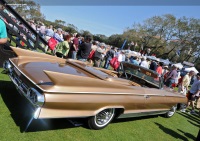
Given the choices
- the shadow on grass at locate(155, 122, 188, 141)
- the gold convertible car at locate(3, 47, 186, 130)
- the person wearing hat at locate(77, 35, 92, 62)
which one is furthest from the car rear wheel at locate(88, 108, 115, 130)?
the person wearing hat at locate(77, 35, 92, 62)

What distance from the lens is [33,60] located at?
4703 millimetres

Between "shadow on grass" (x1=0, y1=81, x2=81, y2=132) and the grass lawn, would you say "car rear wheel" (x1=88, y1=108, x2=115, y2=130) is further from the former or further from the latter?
"shadow on grass" (x1=0, y1=81, x2=81, y2=132)

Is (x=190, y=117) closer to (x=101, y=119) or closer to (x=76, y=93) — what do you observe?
(x=101, y=119)

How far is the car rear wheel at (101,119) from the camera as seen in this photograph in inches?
159

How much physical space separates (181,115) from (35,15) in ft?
180

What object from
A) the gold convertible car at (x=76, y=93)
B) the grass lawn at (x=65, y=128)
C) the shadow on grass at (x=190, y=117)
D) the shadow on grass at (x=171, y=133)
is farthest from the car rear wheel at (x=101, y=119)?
the shadow on grass at (x=190, y=117)

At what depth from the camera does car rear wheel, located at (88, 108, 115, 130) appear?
404cm

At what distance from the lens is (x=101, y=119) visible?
4.21 meters

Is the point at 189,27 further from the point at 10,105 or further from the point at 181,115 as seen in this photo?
the point at 10,105

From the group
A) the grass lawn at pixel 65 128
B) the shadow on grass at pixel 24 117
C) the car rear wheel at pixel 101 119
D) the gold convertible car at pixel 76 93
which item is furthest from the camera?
the car rear wheel at pixel 101 119

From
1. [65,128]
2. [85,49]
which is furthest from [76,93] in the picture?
[85,49]

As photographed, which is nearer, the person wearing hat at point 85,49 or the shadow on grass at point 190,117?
the shadow on grass at point 190,117

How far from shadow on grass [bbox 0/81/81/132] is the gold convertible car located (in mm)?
383

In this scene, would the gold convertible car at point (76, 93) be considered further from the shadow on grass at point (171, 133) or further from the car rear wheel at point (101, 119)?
the shadow on grass at point (171, 133)
